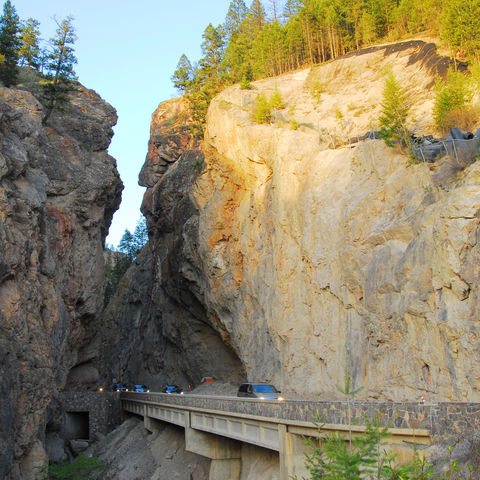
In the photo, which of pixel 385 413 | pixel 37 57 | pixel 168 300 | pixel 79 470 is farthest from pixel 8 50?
pixel 385 413

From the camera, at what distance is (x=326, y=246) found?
28.5 metres

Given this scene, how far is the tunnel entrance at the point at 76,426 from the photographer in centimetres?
4579

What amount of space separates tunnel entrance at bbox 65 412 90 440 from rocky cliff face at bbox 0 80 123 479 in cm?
285

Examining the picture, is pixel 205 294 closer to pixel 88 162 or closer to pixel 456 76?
pixel 88 162

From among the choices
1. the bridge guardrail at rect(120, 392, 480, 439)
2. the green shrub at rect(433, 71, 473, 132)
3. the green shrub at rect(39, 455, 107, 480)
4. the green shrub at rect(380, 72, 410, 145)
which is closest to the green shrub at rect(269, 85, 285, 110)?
the green shrub at rect(380, 72, 410, 145)

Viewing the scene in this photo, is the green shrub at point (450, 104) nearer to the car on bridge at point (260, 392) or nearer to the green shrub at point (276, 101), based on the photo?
the green shrub at point (276, 101)

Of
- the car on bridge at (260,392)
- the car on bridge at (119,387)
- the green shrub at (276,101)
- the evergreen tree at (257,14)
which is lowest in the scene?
the car on bridge at (119,387)

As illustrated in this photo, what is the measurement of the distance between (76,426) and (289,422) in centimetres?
3751

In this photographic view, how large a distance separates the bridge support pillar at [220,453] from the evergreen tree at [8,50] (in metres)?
35.0

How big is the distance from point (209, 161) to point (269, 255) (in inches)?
498

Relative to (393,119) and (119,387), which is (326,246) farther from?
(119,387)

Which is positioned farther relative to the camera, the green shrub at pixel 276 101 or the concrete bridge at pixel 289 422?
the green shrub at pixel 276 101

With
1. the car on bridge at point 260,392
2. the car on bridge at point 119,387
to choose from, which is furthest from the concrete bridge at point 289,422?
the car on bridge at point 119,387


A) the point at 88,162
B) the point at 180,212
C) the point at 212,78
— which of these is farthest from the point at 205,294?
the point at 212,78
